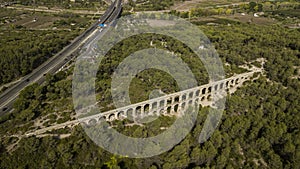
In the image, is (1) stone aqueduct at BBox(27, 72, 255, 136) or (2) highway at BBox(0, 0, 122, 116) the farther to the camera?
(2) highway at BBox(0, 0, 122, 116)

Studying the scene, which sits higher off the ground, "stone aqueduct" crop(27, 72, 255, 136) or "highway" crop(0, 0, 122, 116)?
"highway" crop(0, 0, 122, 116)

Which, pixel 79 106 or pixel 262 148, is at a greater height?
pixel 79 106

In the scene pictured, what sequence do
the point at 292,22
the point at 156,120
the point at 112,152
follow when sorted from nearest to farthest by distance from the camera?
the point at 112,152 < the point at 156,120 < the point at 292,22

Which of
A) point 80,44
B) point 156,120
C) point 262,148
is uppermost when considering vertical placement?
point 80,44

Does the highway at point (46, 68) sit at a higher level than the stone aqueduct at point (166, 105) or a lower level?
higher

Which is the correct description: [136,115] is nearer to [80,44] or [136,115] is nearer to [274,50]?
[80,44]

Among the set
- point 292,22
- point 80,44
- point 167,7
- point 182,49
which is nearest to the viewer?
point 182,49

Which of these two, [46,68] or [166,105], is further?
[46,68]

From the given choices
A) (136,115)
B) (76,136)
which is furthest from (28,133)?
(136,115)
